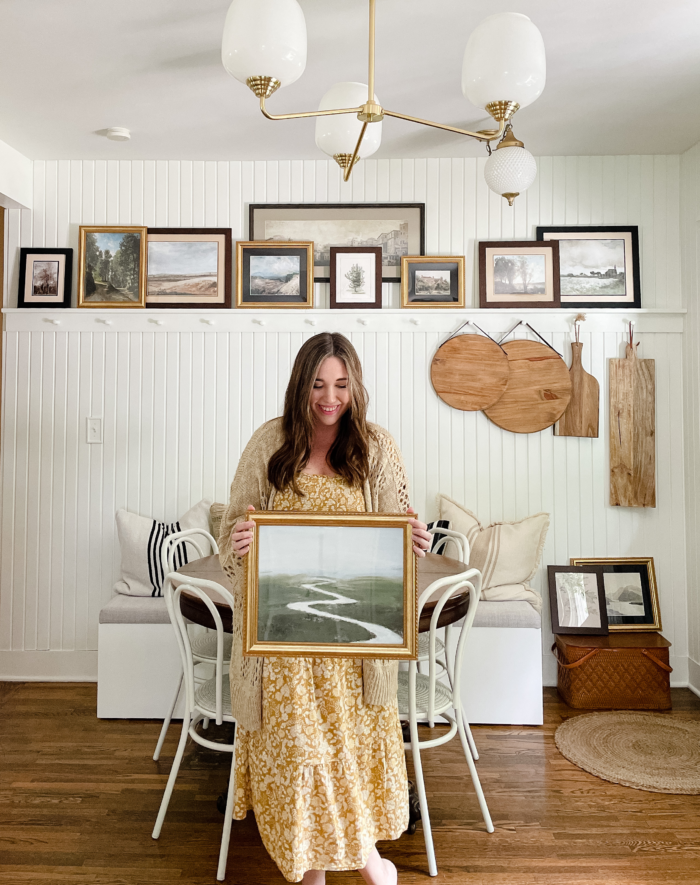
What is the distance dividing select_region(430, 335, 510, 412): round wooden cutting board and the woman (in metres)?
1.85

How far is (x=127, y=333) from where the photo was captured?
3.66m

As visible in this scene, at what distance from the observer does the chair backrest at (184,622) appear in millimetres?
2154

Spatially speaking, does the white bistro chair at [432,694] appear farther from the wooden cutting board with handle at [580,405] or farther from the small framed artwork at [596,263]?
the small framed artwork at [596,263]

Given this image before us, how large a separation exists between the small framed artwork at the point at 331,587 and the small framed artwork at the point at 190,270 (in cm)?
231

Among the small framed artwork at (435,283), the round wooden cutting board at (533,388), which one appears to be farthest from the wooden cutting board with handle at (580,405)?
the small framed artwork at (435,283)

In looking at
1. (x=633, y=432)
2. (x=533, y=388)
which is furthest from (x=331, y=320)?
(x=633, y=432)

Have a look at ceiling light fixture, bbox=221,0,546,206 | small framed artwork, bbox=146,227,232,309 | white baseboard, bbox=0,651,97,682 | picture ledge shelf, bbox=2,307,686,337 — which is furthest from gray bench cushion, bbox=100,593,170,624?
ceiling light fixture, bbox=221,0,546,206

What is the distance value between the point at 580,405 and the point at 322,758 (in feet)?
8.09

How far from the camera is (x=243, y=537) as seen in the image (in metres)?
1.62

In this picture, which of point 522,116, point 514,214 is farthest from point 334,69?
point 514,214

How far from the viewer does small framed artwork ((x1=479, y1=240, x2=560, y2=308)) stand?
3617mm

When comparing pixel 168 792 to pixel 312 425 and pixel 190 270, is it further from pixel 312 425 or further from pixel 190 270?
pixel 190 270

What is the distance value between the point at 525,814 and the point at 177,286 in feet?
9.45

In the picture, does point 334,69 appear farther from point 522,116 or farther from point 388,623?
point 388,623
